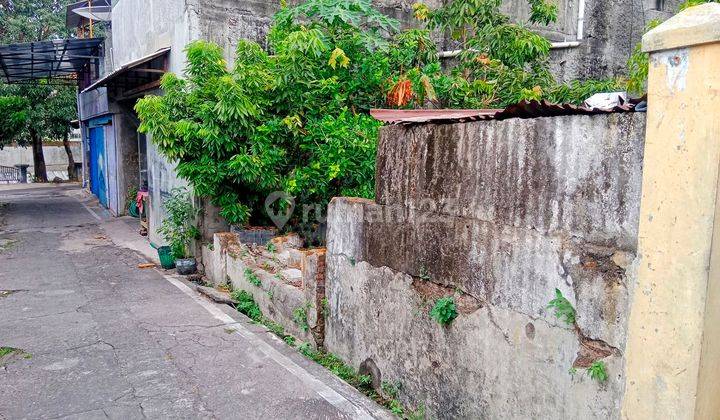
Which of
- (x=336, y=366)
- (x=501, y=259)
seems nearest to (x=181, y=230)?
(x=336, y=366)

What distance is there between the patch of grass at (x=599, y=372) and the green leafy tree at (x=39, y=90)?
2624 cm

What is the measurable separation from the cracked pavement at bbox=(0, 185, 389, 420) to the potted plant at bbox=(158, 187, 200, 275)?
1.31 feet

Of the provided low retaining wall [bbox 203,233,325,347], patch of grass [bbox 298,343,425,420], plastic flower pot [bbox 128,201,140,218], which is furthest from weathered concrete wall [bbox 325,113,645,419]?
plastic flower pot [bbox 128,201,140,218]

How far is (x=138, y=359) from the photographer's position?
5.90 m

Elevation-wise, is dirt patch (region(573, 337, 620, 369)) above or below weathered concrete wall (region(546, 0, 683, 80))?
below

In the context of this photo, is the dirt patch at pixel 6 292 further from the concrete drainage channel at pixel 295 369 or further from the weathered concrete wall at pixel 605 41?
the weathered concrete wall at pixel 605 41

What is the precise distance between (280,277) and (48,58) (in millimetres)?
13538

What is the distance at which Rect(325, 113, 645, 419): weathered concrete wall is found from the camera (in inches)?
120

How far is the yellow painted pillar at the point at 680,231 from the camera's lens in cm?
257

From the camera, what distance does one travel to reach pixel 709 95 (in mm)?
2535

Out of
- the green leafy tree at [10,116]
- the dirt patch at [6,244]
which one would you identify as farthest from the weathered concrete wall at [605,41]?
the green leafy tree at [10,116]

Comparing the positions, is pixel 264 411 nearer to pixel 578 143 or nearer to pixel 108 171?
pixel 578 143

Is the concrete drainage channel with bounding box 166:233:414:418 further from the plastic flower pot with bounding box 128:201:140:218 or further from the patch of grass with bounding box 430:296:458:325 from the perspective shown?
the plastic flower pot with bounding box 128:201:140:218

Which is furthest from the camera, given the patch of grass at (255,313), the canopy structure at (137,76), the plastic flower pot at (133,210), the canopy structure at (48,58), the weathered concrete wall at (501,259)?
the plastic flower pot at (133,210)
